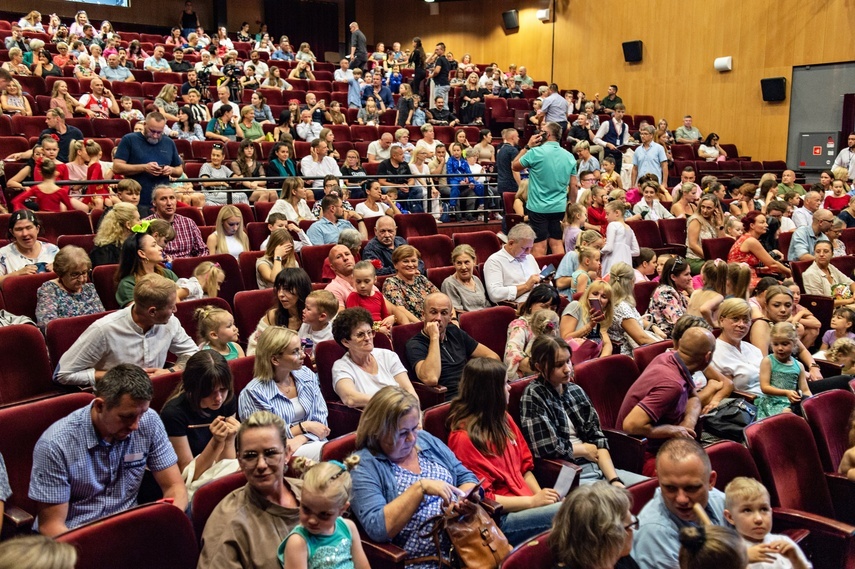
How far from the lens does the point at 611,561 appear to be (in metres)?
1.85

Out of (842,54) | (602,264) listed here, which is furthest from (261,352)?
(842,54)

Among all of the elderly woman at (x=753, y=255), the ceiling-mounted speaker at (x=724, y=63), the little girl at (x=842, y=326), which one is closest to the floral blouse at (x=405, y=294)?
the little girl at (x=842, y=326)

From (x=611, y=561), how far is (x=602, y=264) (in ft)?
12.1

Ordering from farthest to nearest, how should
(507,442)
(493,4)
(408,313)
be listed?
(493,4) < (408,313) < (507,442)

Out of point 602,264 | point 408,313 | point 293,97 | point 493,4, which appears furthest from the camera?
point 493,4

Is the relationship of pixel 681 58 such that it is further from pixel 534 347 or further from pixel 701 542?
pixel 701 542

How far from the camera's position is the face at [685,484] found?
215 cm

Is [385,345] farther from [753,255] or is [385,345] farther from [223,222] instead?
[753,255]

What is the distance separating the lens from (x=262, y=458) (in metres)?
2.04

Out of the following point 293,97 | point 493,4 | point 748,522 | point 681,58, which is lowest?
point 748,522

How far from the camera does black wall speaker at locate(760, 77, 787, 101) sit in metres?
11.2

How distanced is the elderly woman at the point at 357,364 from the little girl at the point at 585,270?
1.57m

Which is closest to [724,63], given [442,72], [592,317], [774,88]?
[774,88]

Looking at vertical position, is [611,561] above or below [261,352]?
below
